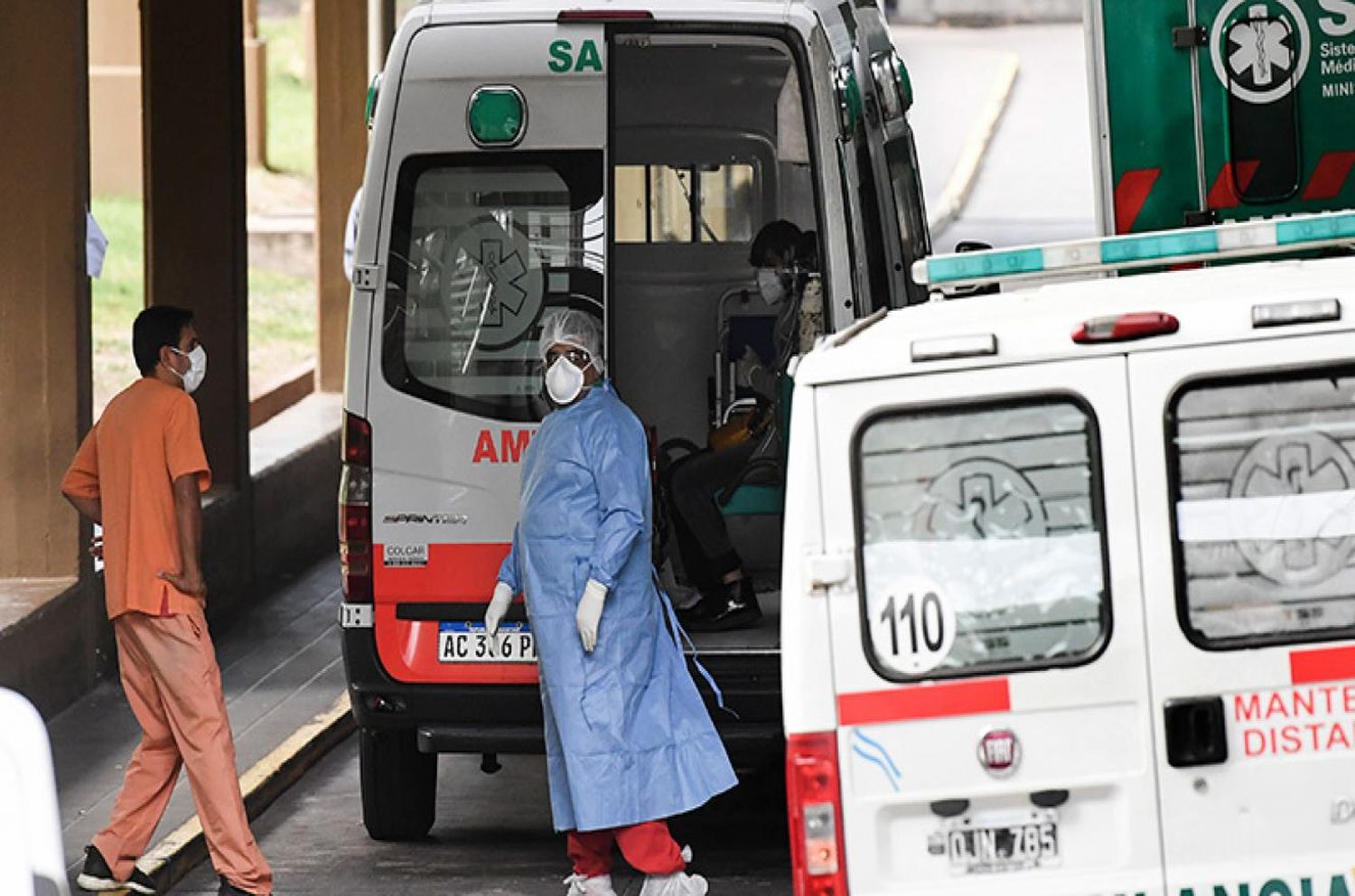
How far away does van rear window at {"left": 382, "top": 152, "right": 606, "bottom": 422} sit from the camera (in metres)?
8.81

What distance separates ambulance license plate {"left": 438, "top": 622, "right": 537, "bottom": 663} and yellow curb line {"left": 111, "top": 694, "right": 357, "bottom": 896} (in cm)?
101

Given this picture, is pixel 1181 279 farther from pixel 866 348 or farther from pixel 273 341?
pixel 273 341

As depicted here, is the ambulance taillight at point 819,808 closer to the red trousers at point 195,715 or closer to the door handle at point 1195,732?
the door handle at point 1195,732

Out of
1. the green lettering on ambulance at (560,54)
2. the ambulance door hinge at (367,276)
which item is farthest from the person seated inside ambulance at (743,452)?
the ambulance door hinge at (367,276)

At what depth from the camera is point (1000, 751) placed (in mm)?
5395

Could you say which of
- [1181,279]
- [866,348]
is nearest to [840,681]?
[866,348]

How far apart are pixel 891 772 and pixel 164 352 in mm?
3620

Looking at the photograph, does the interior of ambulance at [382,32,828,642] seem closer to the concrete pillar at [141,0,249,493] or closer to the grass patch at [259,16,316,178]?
the concrete pillar at [141,0,249,493]

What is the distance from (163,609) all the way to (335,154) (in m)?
10.7

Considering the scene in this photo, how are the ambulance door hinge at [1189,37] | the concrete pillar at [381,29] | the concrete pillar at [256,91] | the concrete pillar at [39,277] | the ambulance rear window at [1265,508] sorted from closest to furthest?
the ambulance rear window at [1265,508], the ambulance door hinge at [1189,37], the concrete pillar at [39,277], the concrete pillar at [381,29], the concrete pillar at [256,91]

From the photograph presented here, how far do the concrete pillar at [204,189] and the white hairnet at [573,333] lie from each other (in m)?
5.95

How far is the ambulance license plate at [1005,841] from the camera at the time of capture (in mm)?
5406

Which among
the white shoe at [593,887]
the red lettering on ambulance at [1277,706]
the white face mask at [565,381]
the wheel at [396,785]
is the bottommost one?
the white shoe at [593,887]

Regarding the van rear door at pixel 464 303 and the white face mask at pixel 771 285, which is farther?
the white face mask at pixel 771 285
